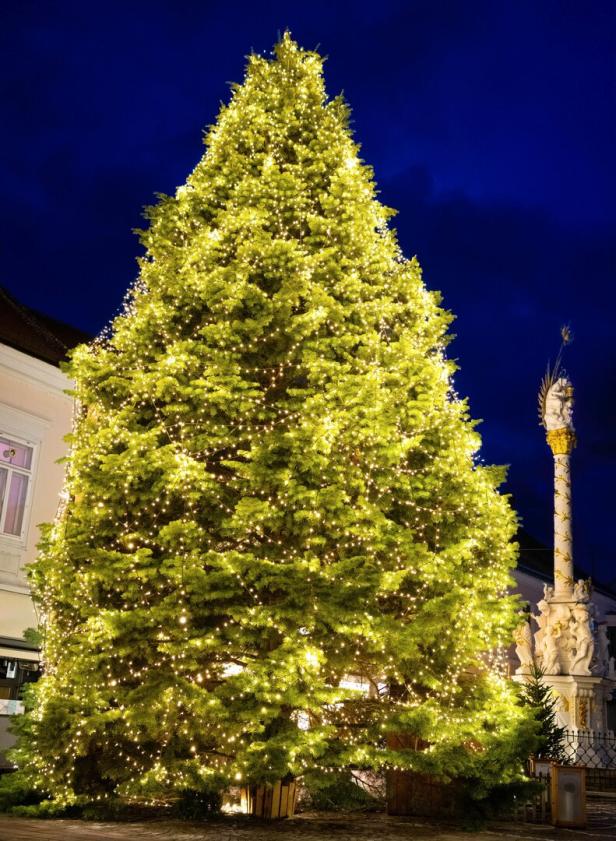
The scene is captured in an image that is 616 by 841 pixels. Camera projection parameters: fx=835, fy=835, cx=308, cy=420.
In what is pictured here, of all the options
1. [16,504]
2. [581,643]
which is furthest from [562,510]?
[16,504]

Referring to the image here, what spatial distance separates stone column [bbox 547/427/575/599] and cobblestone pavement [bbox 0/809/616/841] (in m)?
15.3

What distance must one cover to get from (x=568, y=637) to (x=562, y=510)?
154 inches

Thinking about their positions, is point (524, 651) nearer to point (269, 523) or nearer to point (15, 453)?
point (15, 453)

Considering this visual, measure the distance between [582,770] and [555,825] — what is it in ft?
3.10

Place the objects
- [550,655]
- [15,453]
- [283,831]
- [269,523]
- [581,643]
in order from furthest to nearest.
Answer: [550,655] → [581,643] → [15,453] → [269,523] → [283,831]

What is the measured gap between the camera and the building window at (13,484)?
1622 centimetres

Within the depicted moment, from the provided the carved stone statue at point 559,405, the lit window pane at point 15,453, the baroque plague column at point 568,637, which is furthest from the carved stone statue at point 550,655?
the lit window pane at point 15,453

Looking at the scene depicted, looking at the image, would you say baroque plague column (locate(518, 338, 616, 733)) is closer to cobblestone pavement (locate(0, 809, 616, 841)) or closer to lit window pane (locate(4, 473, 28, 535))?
cobblestone pavement (locate(0, 809, 616, 841))

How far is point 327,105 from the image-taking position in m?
14.1

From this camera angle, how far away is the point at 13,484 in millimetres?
16453

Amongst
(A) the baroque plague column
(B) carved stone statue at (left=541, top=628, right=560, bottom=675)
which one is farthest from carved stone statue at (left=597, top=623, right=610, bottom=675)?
(B) carved stone statue at (left=541, top=628, right=560, bottom=675)

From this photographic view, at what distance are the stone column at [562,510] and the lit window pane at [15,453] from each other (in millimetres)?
16364

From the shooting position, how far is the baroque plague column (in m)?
24.1

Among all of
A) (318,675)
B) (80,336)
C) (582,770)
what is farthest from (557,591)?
(318,675)
